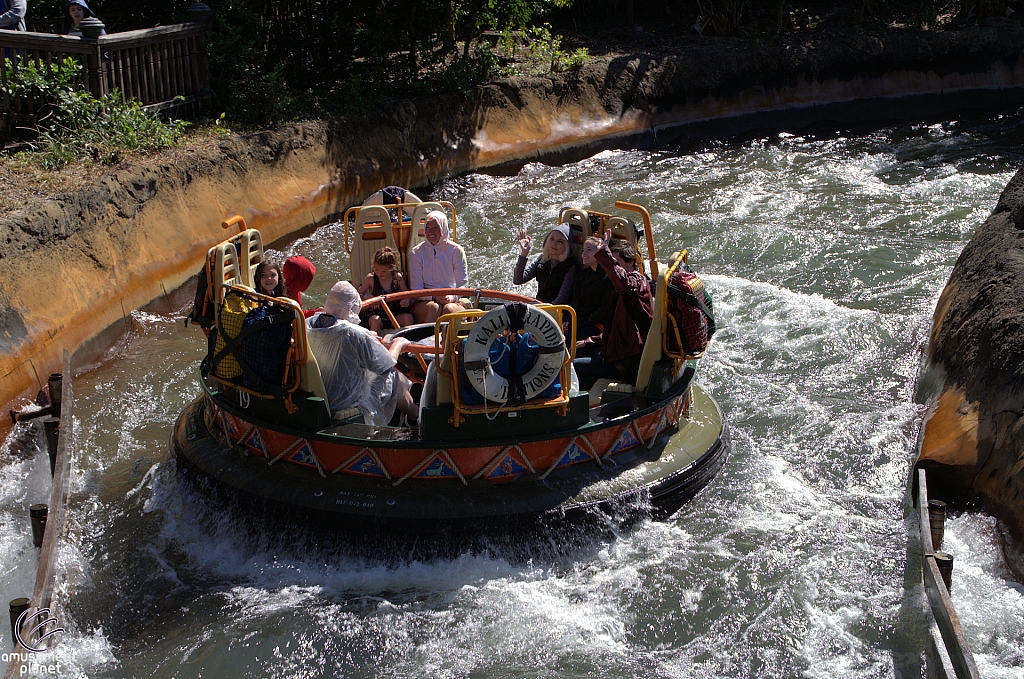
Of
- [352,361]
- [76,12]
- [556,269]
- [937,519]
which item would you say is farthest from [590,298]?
[76,12]

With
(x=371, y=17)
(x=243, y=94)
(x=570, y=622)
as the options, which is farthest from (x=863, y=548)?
(x=371, y=17)

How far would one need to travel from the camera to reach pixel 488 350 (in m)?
5.94

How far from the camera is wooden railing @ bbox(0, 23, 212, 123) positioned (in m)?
11.2

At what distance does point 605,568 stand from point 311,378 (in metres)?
2.14

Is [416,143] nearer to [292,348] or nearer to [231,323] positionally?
Result: [231,323]

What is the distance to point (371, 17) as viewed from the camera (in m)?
15.4

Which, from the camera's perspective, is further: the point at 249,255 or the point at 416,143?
the point at 416,143

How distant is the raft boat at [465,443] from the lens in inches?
239

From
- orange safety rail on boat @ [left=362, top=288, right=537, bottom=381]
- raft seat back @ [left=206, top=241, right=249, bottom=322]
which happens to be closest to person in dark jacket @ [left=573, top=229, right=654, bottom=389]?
orange safety rail on boat @ [left=362, top=288, right=537, bottom=381]

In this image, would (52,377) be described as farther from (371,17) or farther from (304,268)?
(371,17)

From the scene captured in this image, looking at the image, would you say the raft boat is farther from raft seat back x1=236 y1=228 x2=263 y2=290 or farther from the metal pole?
the metal pole

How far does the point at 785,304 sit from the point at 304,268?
5314 millimetres

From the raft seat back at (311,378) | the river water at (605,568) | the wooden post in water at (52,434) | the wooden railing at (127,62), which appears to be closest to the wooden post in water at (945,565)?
the river water at (605,568)

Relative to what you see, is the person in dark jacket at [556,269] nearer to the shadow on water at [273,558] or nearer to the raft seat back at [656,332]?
the raft seat back at [656,332]
